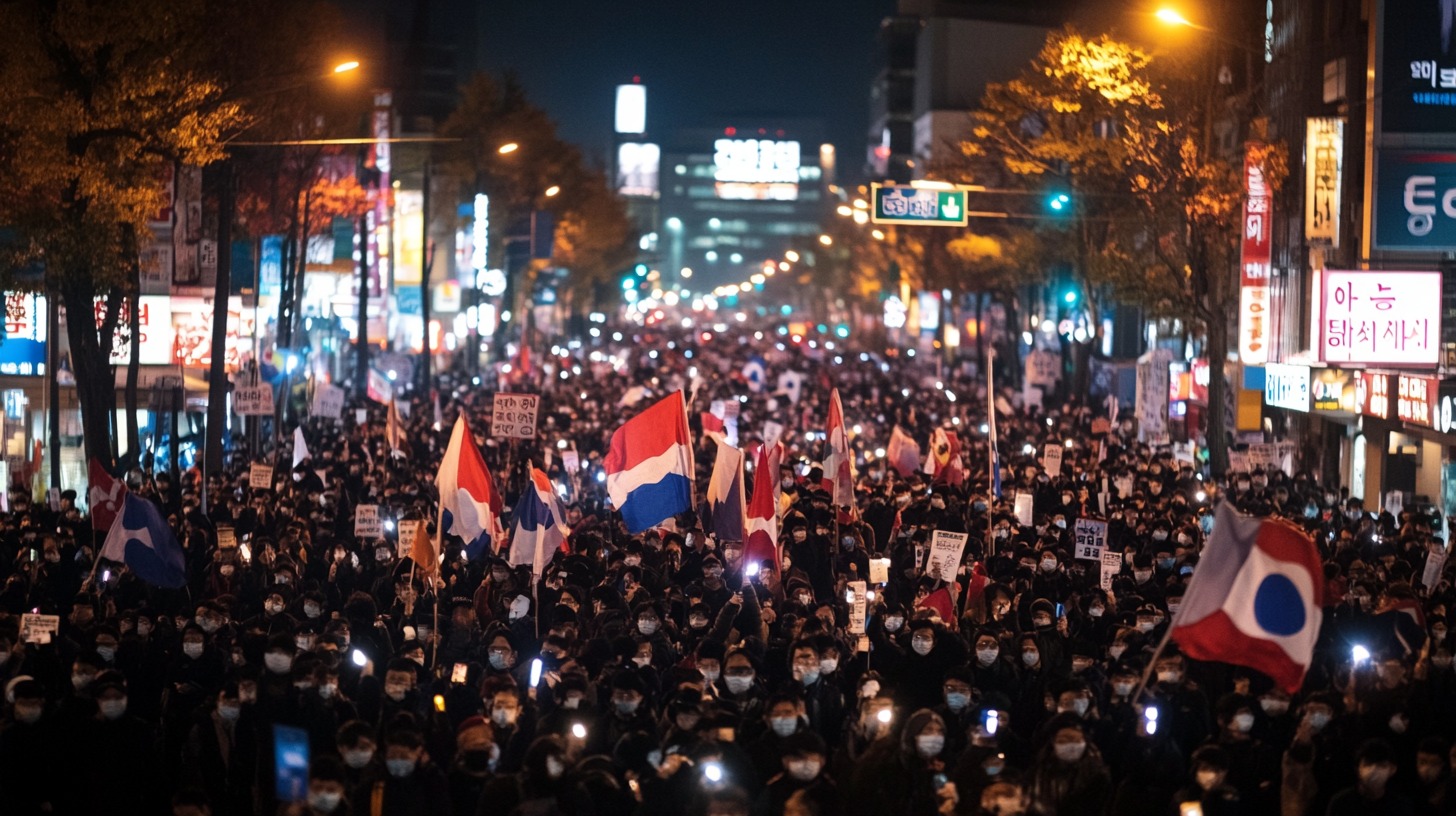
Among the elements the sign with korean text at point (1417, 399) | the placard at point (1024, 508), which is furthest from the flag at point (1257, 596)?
the sign with korean text at point (1417, 399)

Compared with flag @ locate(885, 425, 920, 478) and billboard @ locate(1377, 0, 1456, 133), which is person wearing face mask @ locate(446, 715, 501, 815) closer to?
flag @ locate(885, 425, 920, 478)

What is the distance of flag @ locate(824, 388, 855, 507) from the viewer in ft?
73.5

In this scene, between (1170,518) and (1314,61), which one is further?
(1314,61)

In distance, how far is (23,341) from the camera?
31516 millimetres

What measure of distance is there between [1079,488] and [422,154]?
41699 millimetres

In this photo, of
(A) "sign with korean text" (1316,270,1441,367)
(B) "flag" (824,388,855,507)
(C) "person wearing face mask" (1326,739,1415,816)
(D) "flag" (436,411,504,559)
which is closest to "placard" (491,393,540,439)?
(B) "flag" (824,388,855,507)

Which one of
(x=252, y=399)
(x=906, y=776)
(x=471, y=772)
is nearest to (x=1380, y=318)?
(x=252, y=399)

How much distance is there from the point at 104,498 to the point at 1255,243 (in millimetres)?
20291

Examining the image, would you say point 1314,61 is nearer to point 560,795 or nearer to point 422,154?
point 560,795

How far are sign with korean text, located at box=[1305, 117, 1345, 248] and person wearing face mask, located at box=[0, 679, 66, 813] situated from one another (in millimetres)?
25692

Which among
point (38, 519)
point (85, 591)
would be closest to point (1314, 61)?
point (38, 519)

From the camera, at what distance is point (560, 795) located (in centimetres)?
A: 941

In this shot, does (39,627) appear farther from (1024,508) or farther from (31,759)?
(1024,508)

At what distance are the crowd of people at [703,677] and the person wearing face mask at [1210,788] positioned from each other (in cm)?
2
